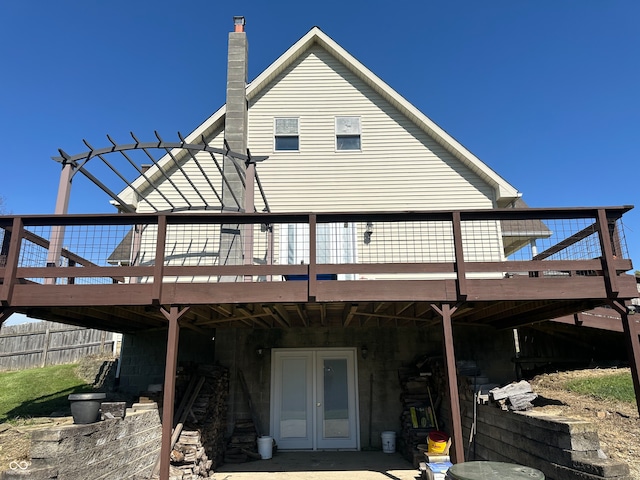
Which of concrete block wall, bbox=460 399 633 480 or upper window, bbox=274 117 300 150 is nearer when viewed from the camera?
Result: concrete block wall, bbox=460 399 633 480

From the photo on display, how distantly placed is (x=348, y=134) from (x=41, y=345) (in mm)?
12673

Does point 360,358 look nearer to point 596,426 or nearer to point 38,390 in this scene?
point 596,426

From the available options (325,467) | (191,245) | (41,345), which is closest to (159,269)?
(191,245)

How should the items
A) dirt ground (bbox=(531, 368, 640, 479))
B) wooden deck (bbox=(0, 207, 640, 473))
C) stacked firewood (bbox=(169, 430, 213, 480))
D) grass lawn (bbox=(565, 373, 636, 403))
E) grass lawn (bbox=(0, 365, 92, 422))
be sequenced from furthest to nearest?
grass lawn (bbox=(0, 365, 92, 422)) → stacked firewood (bbox=(169, 430, 213, 480)) → grass lawn (bbox=(565, 373, 636, 403)) → wooden deck (bbox=(0, 207, 640, 473)) → dirt ground (bbox=(531, 368, 640, 479))

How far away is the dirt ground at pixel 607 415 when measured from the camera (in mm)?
4789

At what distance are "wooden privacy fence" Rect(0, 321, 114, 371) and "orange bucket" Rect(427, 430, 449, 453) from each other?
1334 cm

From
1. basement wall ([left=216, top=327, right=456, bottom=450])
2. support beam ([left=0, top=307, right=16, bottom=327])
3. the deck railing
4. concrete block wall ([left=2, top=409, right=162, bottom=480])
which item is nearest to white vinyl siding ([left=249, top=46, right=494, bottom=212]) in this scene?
the deck railing

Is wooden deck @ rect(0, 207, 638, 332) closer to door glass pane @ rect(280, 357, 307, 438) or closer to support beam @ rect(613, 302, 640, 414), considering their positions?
support beam @ rect(613, 302, 640, 414)

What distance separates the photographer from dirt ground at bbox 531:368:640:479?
4.79 m

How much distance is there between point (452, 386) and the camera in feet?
18.1

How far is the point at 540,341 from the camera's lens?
33.2ft

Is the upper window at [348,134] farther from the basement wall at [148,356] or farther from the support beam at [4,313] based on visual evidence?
the support beam at [4,313]

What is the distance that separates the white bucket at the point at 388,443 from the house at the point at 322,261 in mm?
302

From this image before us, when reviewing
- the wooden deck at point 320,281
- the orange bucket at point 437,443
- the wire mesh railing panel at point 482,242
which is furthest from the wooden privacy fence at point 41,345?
the wire mesh railing panel at point 482,242
